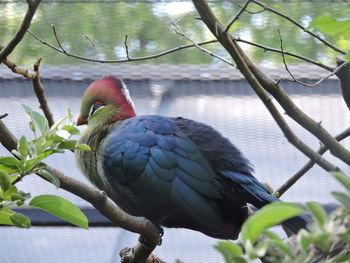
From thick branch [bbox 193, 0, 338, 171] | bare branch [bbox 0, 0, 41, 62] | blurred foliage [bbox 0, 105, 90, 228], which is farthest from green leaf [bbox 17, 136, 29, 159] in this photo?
thick branch [bbox 193, 0, 338, 171]

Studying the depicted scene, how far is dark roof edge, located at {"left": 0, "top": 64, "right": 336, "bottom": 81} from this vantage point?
7.84 feet

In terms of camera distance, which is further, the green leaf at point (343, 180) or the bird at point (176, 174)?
the bird at point (176, 174)

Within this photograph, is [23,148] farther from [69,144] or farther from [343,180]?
[343,180]

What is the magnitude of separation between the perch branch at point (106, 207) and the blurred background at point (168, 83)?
938 millimetres

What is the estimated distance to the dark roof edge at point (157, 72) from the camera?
239 cm

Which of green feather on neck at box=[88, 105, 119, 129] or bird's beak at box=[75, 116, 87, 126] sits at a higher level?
green feather on neck at box=[88, 105, 119, 129]

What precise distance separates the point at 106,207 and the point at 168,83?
1.32 m

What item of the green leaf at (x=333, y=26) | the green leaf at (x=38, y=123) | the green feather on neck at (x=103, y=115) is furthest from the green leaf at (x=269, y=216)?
the green feather on neck at (x=103, y=115)

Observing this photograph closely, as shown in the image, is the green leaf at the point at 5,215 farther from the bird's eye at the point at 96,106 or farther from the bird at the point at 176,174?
the bird's eye at the point at 96,106

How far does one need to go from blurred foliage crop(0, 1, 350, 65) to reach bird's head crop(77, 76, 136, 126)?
29cm

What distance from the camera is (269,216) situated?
0.49 meters

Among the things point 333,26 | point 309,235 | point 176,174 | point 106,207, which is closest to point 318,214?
point 309,235

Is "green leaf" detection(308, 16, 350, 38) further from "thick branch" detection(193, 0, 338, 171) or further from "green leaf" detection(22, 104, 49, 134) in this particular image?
"thick branch" detection(193, 0, 338, 171)

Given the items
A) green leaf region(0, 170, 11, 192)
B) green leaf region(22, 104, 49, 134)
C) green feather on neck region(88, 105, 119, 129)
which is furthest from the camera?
green feather on neck region(88, 105, 119, 129)
